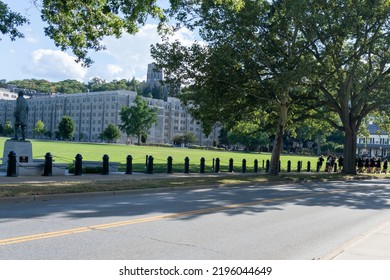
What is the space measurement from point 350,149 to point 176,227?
28.5 metres

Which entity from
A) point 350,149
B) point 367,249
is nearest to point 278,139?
point 350,149

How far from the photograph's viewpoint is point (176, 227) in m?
8.80

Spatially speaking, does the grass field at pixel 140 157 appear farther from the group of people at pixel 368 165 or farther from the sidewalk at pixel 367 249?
the sidewalk at pixel 367 249

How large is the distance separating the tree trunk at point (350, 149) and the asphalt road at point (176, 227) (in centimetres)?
2017

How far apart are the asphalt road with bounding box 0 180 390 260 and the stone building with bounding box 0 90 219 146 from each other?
134m

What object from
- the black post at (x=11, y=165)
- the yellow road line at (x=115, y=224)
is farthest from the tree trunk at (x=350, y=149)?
the black post at (x=11, y=165)

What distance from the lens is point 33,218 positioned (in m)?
9.21

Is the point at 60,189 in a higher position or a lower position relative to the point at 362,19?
lower

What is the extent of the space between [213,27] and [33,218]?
1825 centimetres

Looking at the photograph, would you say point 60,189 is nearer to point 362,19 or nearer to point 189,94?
point 189,94

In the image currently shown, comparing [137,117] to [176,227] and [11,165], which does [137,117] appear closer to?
[11,165]

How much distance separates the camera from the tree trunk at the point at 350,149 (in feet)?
111

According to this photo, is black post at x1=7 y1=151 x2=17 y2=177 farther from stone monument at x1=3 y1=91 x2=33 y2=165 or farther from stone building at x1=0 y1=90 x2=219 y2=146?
stone building at x1=0 y1=90 x2=219 y2=146

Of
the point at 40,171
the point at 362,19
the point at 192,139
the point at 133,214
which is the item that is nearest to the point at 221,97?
the point at 362,19
